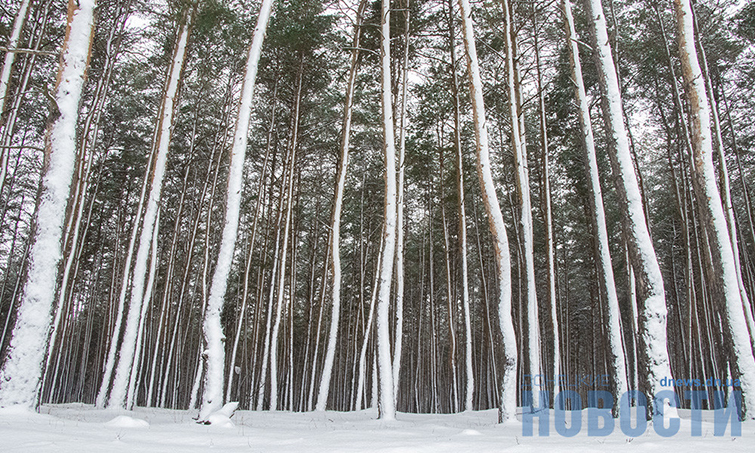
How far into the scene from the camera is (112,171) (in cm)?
1341

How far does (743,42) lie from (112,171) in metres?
17.4

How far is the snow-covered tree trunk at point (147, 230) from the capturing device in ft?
24.5

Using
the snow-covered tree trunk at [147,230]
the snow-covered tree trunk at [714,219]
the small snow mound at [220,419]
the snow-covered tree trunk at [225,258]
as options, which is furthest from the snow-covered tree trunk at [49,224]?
the snow-covered tree trunk at [714,219]

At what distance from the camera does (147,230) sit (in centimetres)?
777

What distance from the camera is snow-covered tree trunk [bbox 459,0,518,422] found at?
5.92 metres

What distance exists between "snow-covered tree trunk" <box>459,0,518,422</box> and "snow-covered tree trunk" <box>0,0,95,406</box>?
206 inches

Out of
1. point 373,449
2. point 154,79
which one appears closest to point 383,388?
point 373,449

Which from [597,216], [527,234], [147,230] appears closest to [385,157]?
[527,234]

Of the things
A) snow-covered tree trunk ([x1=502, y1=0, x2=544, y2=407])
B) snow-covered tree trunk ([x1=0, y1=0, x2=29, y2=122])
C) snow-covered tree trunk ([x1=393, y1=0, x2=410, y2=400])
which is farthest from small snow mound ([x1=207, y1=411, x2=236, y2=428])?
snow-covered tree trunk ([x1=0, y1=0, x2=29, y2=122])

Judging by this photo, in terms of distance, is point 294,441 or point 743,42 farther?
point 743,42

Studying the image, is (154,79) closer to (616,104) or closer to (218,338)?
(218,338)

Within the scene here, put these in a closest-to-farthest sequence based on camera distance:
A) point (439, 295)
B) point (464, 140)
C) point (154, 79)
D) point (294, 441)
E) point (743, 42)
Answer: point (294, 441)
point (743, 42)
point (154, 79)
point (464, 140)
point (439, 295)

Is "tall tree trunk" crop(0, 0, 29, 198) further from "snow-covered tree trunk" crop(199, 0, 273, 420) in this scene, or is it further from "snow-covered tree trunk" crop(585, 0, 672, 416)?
"snow-covered tree trunk" crop(585, 0, 672, 416)

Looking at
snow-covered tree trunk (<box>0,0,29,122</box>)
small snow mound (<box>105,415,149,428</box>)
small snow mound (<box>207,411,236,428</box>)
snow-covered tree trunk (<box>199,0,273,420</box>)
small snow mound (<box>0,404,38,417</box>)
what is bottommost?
small snow mound (<box>207,411,236,428</box>)
